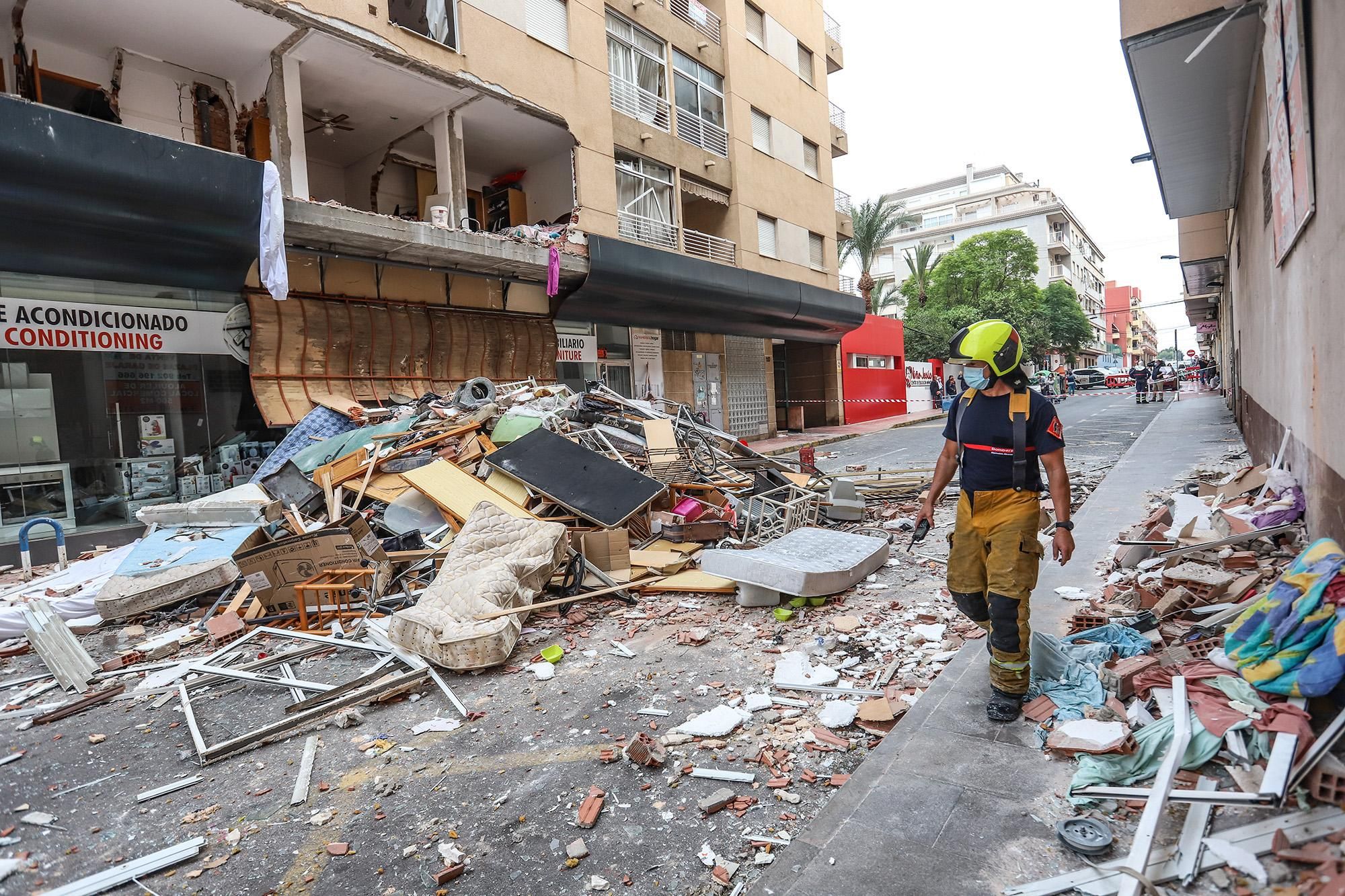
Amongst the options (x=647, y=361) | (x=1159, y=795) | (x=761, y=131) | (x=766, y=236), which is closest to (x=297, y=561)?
(x=1159, y=795)

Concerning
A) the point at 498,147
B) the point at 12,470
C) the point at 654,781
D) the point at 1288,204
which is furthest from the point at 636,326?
the point at 654,781

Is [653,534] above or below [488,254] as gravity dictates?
below

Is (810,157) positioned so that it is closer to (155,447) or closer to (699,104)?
(699,104)

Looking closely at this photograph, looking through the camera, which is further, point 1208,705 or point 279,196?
point 279,196

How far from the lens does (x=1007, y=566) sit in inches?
134

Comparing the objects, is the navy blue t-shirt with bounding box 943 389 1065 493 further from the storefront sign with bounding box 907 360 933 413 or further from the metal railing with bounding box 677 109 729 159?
the storefront sign with bounding box 907 360 933 413

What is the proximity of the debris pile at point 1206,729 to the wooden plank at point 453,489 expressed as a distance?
512 centimetres

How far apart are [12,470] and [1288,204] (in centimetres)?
1395

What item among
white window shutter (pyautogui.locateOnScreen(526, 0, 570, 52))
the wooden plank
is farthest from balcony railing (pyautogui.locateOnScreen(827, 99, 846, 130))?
the wooden plank

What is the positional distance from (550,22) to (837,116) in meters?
15.9

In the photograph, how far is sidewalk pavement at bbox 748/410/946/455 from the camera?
19.5 metres

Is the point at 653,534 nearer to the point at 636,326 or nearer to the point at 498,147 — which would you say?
the point at 636,326

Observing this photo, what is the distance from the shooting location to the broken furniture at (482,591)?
462cm

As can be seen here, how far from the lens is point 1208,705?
9.54 ft
